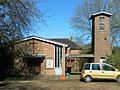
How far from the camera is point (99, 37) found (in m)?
39.8

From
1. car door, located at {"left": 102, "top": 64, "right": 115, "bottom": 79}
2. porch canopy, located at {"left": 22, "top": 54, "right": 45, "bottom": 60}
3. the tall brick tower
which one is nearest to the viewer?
car door, located at {"left": 102, "top": 64, "right": 115, "bottom": 79}

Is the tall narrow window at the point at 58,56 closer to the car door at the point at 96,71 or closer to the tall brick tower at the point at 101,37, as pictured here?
the tall brick tower at the point at 101,37

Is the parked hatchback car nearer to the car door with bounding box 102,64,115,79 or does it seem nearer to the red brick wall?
the car door with bounding box 102,64,115,79

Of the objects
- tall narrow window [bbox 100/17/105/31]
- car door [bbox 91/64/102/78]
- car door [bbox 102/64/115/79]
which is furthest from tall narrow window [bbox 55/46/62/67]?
car door [bbox 102/64/115/79]

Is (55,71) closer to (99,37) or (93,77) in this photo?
(99,37)

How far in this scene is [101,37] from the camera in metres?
39.8

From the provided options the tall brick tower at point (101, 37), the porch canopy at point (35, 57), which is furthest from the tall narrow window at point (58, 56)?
the tall brick tower at point (101, 37)

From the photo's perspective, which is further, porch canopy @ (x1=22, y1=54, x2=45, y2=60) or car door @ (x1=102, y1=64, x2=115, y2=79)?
porch canopy @ (x1=22, y1=54, x2=45, y2=60)

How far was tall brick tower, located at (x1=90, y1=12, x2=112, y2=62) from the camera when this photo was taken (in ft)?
129

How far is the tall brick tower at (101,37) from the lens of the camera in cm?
3944

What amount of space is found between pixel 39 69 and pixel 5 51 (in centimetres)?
507

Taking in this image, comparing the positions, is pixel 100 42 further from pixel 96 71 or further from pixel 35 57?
pixel 96 71

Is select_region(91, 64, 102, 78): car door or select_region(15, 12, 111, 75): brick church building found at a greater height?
select_region(15, 12, 111, 75): brick church building

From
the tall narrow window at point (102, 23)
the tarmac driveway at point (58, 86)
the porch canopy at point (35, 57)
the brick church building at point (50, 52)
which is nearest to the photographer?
the tarmac driveway at point (58, 86)
